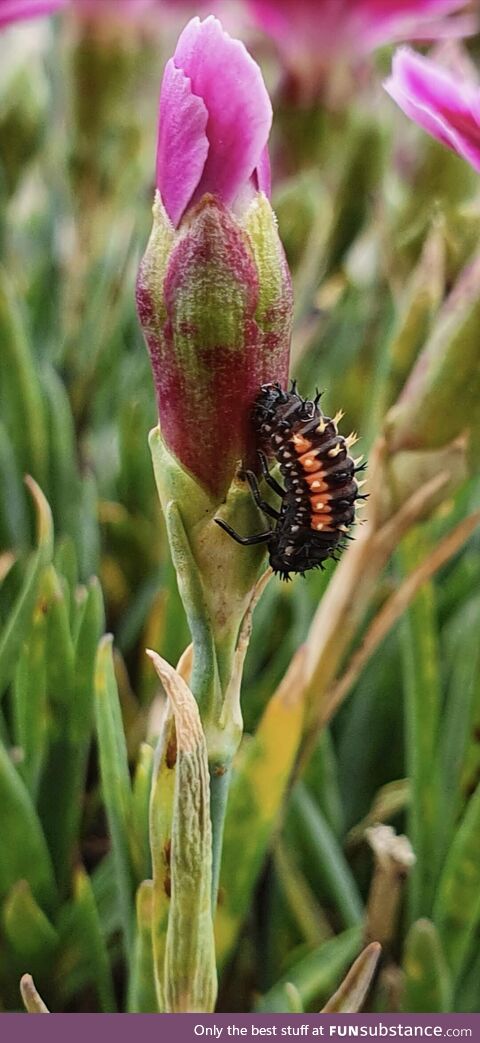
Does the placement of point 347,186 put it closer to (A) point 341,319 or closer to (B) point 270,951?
(A) point 341,319

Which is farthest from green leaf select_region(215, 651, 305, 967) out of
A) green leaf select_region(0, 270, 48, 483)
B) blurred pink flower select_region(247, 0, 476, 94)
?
blurred pink flower select_region(247, 0, 476, 94)

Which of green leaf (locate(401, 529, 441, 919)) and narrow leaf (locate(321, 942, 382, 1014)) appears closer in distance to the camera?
narrow leaf (locate(321, 942, 382, 1014))

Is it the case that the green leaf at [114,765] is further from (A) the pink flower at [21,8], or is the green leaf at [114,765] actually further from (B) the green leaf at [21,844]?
(A) the pink flower at [21,8]

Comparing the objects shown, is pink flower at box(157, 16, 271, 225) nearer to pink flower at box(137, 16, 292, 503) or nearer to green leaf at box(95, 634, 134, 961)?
pink flower at box(137, 16, 292, 503)

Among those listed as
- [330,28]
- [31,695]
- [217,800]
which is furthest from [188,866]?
[330,28]

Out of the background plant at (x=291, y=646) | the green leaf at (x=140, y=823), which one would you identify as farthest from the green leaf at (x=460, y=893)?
the green leaf at (x=140, y=823)
